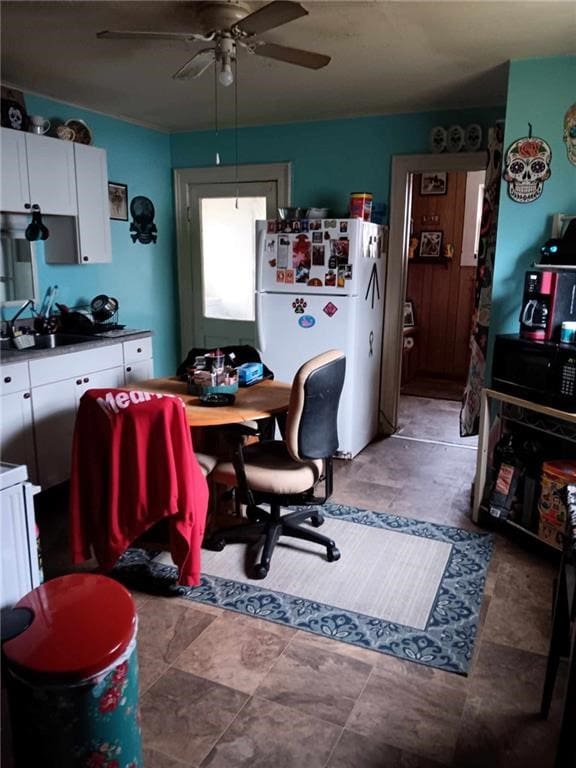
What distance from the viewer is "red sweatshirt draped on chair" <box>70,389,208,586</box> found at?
7.02 ft

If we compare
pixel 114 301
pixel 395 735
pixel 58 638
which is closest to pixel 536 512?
pixel 395 735

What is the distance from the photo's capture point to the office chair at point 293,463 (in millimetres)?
2459

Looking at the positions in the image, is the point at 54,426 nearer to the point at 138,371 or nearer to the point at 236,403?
the point at 138,371

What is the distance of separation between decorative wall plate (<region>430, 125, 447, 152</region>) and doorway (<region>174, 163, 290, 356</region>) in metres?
1.19

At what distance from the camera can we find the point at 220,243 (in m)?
4.88

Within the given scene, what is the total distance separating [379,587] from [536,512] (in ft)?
2.98

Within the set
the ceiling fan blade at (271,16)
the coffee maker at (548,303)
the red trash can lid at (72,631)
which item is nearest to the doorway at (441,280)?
the coffee maker at (548,303)

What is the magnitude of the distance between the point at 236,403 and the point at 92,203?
6.59 feet

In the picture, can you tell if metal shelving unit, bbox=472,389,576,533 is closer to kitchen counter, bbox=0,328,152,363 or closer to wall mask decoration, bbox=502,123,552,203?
wall mask decoration, bbox=502,123,552,203

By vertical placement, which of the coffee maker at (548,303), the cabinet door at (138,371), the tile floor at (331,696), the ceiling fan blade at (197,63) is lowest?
the tile floor at (331,696)

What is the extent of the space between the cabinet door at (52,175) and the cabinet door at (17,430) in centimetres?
121

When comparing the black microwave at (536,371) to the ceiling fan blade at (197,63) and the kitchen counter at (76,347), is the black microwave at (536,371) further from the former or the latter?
the kitchen counter at (76,347)

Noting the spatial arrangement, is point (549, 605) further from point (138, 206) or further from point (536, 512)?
point (138, 206)

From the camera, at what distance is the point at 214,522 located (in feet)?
10.0
